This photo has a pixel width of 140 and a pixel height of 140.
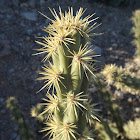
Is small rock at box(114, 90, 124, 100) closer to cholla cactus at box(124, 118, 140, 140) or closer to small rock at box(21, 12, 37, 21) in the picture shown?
cholla cactus at box(124, 118, 140, 140)

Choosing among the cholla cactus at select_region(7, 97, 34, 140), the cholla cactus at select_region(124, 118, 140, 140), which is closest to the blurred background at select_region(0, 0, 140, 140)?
the cholla cactus at select_region(7, 97, 34, 140)

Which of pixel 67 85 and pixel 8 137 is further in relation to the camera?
pixel 8 137

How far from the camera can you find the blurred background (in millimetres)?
Answer: 2766

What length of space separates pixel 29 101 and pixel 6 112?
1.39 feet

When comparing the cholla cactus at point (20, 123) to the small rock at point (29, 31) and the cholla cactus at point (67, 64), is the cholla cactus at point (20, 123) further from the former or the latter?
the small rock at point (29, 31)

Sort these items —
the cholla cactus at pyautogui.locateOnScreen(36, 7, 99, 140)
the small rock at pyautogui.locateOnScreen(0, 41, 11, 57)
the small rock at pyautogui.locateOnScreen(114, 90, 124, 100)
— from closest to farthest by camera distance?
the cholla cactus at pyautogui.locateOnScreen(36, 7, 99, 140) < the small rock at pyautogui.locateOnScreen(114, 90, 124, 100) < the small rock at pyautogui.locateOnScreen(0, 41, 11, 57)

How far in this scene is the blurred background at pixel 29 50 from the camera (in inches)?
109

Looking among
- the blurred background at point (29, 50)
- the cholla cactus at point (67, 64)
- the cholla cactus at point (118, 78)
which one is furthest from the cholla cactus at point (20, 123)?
the cholla cactus at point (118, 78)

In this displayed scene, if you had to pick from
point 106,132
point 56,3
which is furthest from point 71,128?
point 56,3

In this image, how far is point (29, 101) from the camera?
3004 millimetres

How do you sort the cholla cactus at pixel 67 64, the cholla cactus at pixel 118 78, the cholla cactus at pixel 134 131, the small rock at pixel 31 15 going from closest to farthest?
the cholla cactus at pixel 67 64, the cholla cactus at pixel 118 78, the cholla cactus at pixel 134 131, the small rock at pixel 31 15

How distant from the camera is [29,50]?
351cm

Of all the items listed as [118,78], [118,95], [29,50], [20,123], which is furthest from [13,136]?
[118,95]

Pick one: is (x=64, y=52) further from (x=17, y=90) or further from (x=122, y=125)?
(x=17, y=90)
